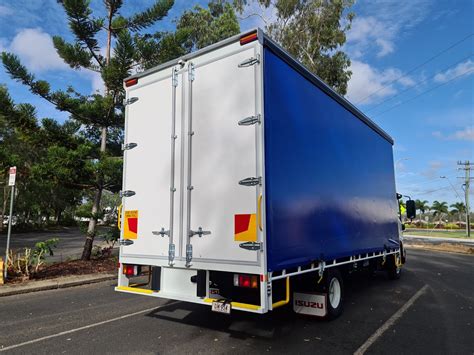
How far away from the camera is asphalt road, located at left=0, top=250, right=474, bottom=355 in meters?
4.95

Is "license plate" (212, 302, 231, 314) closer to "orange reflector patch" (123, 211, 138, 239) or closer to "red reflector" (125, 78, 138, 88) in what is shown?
"orange reflector patch" (123, 211, 138, 239)

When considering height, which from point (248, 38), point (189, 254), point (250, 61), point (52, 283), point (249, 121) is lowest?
point (52, 283)

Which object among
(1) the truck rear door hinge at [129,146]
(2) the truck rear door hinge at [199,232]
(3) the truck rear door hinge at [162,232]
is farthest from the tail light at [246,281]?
(1) the truck rear door hinge at [129,146]

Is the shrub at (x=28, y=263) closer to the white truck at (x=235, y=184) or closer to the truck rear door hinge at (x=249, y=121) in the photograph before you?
the white truck at (x=235, y=184)

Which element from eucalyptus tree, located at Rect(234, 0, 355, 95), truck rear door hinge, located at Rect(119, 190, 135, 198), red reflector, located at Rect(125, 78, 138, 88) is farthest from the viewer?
eucalyptus tree, located at Rect(234, 0, 355, 95)

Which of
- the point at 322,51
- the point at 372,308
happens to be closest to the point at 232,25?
the point at 322,51

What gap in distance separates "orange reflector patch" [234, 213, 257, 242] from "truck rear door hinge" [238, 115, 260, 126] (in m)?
1.11

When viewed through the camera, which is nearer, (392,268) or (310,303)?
(310,303)

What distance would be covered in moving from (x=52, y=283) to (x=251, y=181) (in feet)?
22.7

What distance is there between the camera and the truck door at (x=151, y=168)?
5445mm

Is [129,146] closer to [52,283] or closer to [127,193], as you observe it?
[127,193]

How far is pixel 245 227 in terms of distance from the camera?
4.58 metres

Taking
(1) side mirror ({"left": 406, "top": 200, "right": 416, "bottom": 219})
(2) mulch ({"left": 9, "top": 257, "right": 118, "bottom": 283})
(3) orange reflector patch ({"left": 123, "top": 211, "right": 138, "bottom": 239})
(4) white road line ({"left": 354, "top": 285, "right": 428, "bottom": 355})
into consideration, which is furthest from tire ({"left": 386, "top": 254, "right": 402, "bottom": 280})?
(2) mulch ({"left": 9, "top": 257, "right": 118, "bottom": 283})

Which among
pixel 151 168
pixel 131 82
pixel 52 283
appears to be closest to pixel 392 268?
pixel 151 168
